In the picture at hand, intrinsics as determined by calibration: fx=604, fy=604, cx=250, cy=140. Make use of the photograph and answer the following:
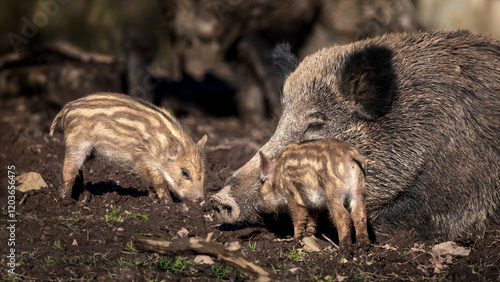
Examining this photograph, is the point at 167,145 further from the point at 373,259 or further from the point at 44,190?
the point at 373,259

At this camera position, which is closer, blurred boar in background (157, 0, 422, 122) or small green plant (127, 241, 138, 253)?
small green plant (127, 241, 138, 253)

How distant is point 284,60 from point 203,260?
2413 millimetres

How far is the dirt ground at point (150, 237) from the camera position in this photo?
3.94 meters

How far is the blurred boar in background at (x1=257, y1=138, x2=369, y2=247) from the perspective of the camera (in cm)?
432

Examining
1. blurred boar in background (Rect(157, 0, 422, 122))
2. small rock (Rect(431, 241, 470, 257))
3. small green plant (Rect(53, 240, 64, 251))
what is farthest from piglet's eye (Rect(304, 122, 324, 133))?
blurred boar in background (Rect(157, 0, 422, 122))

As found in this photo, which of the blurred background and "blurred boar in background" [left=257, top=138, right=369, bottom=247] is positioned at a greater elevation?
the blurred background

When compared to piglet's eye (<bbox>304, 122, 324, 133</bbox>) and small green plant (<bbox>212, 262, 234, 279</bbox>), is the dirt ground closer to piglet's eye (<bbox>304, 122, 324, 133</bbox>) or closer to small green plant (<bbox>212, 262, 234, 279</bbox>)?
small green plant (<bbox>212, 262, 234, 279</bbox>)

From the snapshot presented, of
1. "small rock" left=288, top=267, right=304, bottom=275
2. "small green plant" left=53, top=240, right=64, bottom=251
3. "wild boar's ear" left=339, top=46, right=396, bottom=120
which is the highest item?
"wild boar's ear" left=339, top=46, right=396, bottom=120

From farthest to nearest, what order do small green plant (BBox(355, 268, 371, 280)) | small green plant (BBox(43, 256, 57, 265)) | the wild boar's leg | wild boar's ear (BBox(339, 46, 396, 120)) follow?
wild boar's ear (BBox(339, 46, 396, 120)) < the wild boar's leg < small green plant (BBox(43, 256, 57, 265)) < small green plant (BBox(355, 268, 371, 280))

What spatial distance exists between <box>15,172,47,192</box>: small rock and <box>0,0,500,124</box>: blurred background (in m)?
3.45

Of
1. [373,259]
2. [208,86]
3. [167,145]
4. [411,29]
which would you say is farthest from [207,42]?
[373,259]

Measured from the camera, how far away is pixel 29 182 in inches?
229

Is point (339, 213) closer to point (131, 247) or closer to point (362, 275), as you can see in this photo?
point (362, 275)

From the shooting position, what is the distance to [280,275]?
3887mm
